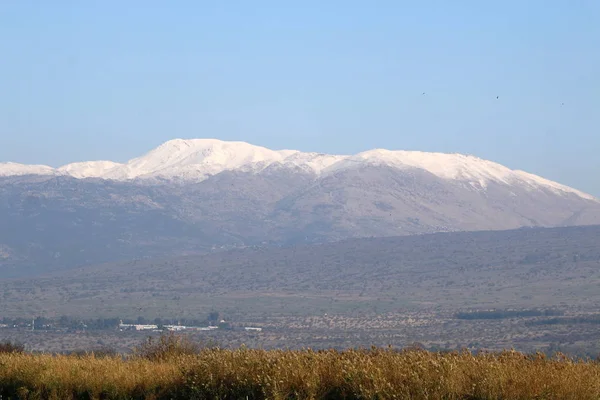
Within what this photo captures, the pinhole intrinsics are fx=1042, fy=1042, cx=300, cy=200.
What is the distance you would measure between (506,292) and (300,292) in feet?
108

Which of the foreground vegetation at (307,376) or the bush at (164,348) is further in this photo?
the bush at (164,348)

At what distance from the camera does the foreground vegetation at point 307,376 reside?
1373cm

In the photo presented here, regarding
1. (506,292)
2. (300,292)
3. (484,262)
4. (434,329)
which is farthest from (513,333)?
(484,262)

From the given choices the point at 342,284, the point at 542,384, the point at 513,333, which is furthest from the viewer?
the point at 342,284

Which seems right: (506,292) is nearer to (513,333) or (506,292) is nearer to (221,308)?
(221,308)

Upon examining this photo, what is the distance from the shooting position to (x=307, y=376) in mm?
→ 14797

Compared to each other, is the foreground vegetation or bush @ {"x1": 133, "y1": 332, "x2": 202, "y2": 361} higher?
the foreground vegetation

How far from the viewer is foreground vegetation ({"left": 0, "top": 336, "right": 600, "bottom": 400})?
13.7 metres

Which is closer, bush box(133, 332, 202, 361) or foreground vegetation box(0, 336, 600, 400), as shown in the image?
foreground vegetation box(0, 336, 600, 400)

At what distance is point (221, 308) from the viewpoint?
138m

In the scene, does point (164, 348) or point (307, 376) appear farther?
point (164, 348)

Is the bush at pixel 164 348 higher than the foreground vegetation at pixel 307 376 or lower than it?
lower

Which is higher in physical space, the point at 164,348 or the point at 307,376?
the point at 307,376

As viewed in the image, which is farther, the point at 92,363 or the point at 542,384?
the point at 92,363
